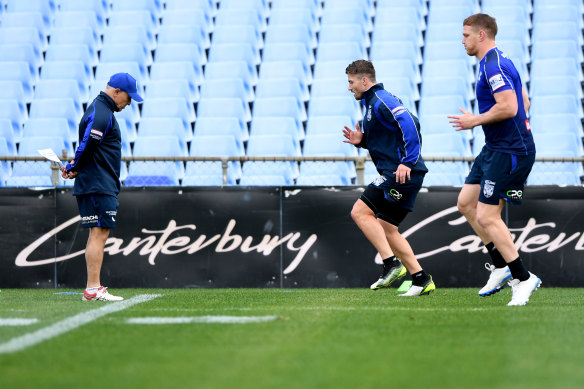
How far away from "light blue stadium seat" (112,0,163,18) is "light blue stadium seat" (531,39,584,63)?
711 centimetres

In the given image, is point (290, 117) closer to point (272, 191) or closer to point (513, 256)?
point (272, 191)

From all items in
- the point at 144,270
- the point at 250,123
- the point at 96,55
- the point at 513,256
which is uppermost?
→ the point at 96,55

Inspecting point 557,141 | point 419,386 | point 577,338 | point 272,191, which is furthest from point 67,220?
point 557,141

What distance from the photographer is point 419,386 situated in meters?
2.28

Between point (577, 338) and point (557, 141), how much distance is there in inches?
380

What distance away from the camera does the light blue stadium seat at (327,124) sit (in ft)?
42.5

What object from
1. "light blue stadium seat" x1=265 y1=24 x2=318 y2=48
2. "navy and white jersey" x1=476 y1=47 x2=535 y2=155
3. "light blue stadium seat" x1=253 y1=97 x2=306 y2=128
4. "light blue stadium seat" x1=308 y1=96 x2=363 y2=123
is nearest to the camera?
"navy and white jersey" x1=476 y1=47 x2=535 y2=155

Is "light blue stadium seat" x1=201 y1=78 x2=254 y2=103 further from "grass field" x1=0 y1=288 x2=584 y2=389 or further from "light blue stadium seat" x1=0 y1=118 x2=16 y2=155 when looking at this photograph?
"grass field" x1=0 y1=288 x2=584 y2=389

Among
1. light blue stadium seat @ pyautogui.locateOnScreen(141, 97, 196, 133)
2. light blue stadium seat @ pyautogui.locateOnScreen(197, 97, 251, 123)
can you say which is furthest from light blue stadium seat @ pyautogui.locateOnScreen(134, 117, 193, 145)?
light blue stadium seat @ pyautogui.locateOnScreen(197, 97, 251, 123)

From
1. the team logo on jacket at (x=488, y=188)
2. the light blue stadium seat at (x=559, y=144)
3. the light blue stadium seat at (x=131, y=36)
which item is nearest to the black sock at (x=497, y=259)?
the team logo on jacket at (x=488, y=188)

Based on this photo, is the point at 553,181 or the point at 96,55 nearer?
the point at 553,181

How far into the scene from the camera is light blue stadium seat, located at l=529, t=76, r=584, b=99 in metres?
13.4

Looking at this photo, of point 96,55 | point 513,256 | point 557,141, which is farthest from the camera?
point 96,55

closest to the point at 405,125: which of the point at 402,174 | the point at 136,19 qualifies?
the point at 402,174
